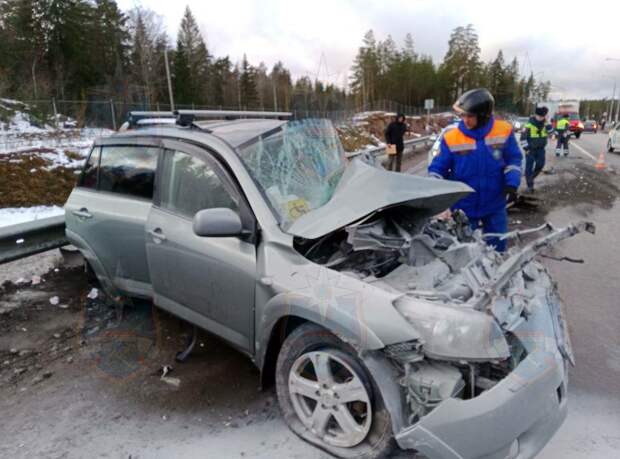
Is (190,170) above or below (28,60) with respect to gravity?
below

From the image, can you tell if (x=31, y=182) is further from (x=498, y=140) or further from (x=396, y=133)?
(x=498, y=140)

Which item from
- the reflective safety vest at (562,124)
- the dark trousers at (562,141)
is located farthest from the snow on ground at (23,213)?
the dark trousers at (562,141)

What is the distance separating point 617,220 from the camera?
308 inches

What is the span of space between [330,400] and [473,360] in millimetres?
811

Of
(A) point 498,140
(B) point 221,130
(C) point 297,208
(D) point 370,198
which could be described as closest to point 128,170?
(B) point 221,130

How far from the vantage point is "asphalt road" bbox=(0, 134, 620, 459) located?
2.64 metres

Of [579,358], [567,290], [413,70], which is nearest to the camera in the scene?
[579,358]

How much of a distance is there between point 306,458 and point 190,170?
206 cm

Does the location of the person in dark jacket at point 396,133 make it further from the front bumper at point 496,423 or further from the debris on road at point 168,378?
the front bumper at point 496,423

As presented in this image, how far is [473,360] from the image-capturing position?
81.7 inches

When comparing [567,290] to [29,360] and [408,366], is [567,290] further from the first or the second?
[29,360]

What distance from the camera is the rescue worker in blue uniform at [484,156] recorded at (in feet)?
13.4

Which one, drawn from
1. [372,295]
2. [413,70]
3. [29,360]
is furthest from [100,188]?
[413,70]

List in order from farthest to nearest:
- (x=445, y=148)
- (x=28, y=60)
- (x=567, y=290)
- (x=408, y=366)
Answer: (x=28, y=60), (x=567, y=290), (x=445, y=148), (x=408, y=366)
